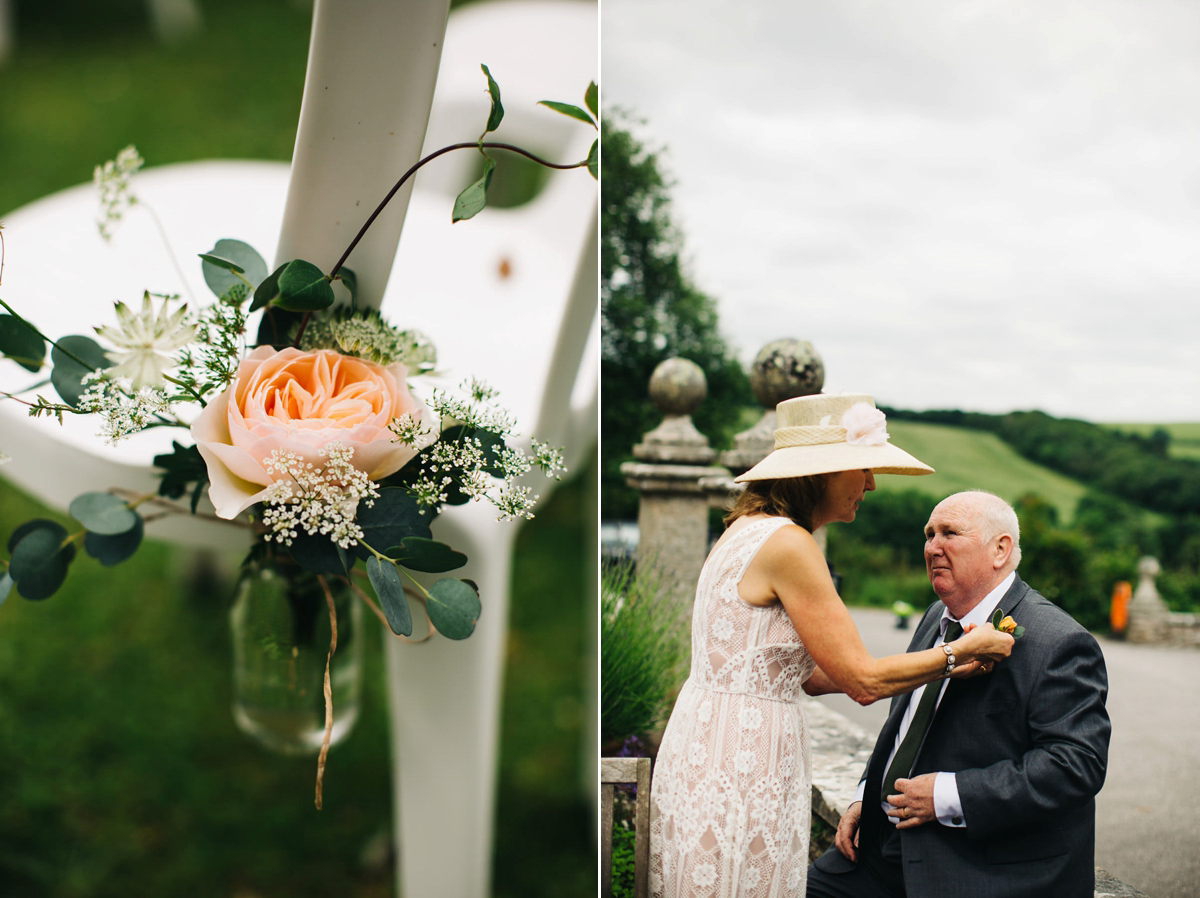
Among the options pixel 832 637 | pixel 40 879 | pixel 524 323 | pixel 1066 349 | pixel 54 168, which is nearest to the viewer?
pixel 832 637

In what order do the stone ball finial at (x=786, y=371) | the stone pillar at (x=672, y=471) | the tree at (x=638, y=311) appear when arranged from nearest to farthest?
the stone ball finial at (x=786, y=371)
the stone pillar at (x=672, y=471)
the tree at (x=638, y=311)

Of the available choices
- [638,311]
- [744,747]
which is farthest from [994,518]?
[638,311]

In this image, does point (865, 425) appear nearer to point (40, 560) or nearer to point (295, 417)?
point (295, 417)

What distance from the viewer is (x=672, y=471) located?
1.46 meters

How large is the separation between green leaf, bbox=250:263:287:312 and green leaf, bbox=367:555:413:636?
0.27m

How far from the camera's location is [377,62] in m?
0.74

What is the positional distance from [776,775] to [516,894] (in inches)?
50.2

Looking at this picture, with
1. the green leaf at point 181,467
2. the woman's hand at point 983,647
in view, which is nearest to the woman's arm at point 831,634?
the woman's hand at point 983,647

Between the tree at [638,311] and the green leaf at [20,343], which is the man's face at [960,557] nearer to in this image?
the tree at [638,311]

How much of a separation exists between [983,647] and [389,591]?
22.3 inches

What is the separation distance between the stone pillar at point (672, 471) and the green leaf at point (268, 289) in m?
0.74

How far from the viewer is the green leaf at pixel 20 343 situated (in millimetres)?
896

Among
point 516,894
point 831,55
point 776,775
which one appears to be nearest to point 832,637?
point 776,775

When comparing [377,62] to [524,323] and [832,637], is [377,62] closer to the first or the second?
[832,637]
